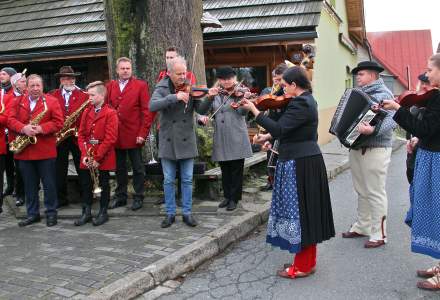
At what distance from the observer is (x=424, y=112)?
13.5 feet

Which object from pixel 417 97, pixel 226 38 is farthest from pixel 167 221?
pixel 226 38

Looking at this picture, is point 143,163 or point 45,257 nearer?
point 45,257

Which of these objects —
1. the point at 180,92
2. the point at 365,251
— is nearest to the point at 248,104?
the point at 180,92

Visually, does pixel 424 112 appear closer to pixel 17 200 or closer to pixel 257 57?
pixel 17 200

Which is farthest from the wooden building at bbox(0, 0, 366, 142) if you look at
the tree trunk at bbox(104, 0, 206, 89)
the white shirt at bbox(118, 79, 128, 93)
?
the white shirt at bbox(118, 79, 128, 93)

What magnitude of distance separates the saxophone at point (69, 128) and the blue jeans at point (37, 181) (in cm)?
57

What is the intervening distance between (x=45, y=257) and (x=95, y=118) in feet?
6.12

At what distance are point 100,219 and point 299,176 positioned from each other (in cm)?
282

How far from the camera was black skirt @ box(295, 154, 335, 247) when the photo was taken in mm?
4379

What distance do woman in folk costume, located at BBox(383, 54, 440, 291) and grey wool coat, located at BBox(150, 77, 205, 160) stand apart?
2384mm

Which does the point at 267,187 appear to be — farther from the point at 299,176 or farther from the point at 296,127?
the point at 296,127

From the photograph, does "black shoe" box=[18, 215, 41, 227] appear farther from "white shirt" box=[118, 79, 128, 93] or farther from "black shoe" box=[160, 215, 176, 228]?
"white shirt" box=[118, 79, 128, 93]

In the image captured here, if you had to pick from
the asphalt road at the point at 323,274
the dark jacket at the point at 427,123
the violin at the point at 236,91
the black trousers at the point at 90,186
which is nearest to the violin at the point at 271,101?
the dark jacket at the point at 427,123

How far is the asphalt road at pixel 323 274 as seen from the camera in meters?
4.22
